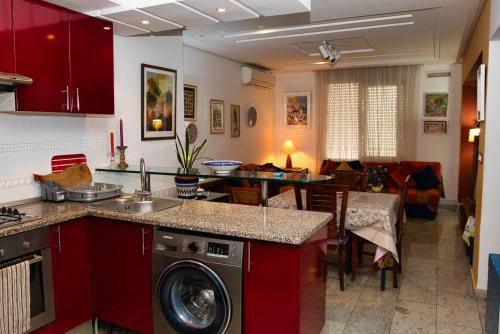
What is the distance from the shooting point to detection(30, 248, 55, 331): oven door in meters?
2.31

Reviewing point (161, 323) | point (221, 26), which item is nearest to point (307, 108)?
point (221, 26)

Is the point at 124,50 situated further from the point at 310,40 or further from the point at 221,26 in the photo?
the point at 310,40

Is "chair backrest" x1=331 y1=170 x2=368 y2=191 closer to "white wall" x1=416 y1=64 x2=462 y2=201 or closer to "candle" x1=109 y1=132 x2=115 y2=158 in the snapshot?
"candle" x1=109 y1=132 x2=115 y2=158

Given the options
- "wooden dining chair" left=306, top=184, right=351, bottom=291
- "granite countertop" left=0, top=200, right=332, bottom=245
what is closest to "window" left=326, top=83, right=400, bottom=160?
"wooden dining chair" left=306, top=184, right=351, bottom=291

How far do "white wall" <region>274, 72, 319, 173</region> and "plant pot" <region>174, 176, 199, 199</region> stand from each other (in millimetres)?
4910

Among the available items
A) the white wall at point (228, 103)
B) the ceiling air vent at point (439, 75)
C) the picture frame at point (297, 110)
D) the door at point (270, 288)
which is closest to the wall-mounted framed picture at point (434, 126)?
the ceiling air vent at point (439, 75)

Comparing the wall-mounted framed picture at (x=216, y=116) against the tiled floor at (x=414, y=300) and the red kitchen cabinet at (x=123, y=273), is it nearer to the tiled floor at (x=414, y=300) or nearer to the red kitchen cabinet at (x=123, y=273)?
the tiled floor at (x=414, y=300)

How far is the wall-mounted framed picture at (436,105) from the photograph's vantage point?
6900mm

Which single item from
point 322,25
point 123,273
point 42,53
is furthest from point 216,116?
point 123,273

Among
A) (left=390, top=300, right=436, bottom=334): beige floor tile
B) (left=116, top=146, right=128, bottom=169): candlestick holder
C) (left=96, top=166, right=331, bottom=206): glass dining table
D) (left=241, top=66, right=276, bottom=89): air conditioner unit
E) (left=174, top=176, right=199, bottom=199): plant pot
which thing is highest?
(left=241, top=66, right=276, bottom=89): air conditioner unit

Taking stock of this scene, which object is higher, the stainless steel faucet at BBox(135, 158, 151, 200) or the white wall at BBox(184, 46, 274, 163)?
the white wall at BBox(184, 46, 274, 163)

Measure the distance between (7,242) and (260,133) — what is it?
223 inches

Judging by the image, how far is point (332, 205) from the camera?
3.40 meters

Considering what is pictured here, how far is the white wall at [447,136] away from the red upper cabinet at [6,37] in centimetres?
641
